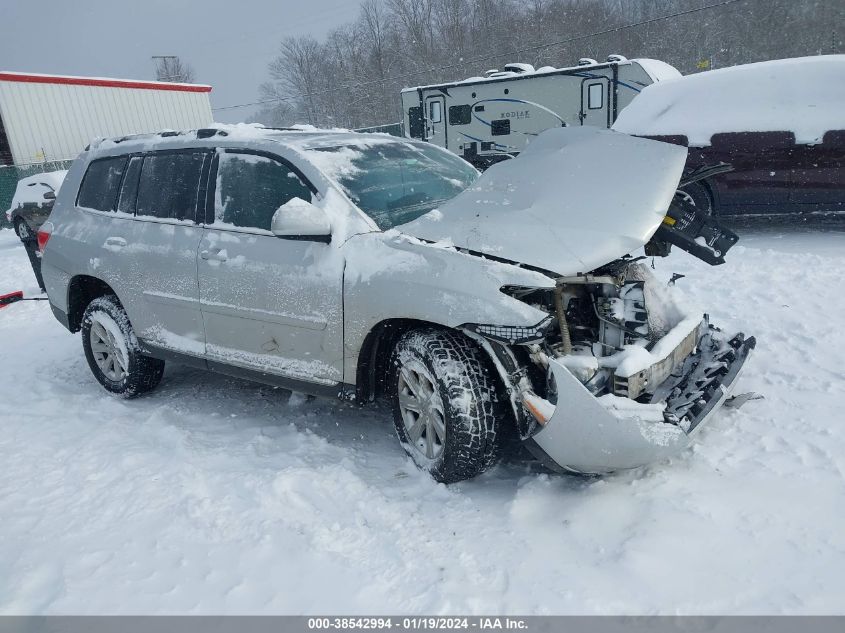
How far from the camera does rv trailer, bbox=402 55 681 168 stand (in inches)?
543

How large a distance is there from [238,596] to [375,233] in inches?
70.8

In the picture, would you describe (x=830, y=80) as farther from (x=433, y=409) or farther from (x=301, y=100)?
(x=301, y=100)

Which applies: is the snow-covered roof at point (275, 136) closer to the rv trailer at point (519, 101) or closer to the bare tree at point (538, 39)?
the rv trailer at point (519, 101)

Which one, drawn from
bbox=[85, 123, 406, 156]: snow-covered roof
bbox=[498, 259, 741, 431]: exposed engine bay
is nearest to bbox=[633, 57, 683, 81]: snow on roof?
bbox=[85, 123, 406, 156]: snow-covered roof

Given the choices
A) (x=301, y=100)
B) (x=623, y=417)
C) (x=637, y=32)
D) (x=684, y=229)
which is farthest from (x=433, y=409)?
(x=301, y=100)

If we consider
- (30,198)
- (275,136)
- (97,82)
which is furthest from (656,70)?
(97,82)

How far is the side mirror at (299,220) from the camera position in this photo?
311 centimetres

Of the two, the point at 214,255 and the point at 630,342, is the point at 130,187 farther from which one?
the point at 630,342

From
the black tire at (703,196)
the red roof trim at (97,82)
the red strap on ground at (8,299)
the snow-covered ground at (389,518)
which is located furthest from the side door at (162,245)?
the red roof trim at (97,82)

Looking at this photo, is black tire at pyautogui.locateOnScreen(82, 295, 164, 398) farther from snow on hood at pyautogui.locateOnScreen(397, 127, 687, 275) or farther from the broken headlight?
the broken headlight

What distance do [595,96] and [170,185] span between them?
1239 centimetres

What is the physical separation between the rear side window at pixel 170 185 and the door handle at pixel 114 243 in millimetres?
227

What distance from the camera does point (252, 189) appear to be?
3.68 metres

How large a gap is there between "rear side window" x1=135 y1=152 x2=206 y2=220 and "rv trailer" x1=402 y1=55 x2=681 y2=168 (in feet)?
33.1
